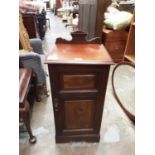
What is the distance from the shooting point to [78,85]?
1300 mm

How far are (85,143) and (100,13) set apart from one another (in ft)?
6.87

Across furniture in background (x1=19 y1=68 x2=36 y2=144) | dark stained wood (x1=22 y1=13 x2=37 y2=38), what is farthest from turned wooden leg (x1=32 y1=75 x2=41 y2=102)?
dark stained wood (x1=22 y1=13 x2=37 y2=38)

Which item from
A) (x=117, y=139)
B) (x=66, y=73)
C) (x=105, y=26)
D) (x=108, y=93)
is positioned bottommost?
(x=117, y=139)

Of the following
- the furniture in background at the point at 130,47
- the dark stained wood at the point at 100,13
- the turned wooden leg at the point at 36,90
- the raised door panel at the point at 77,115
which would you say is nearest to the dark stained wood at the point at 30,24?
the dark stained wood at the point at 100,13

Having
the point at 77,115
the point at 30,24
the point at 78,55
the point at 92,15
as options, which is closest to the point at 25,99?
the point at 77,115

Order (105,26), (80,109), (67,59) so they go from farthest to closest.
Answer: (105,26) → (80,109) → (67,59)

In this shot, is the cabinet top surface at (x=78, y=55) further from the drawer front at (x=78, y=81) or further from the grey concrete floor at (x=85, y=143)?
the grey concrete floor at (x=85, y=143)

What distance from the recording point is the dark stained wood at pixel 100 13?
9.16 feet

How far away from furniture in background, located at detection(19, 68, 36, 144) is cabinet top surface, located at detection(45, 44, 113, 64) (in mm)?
421
